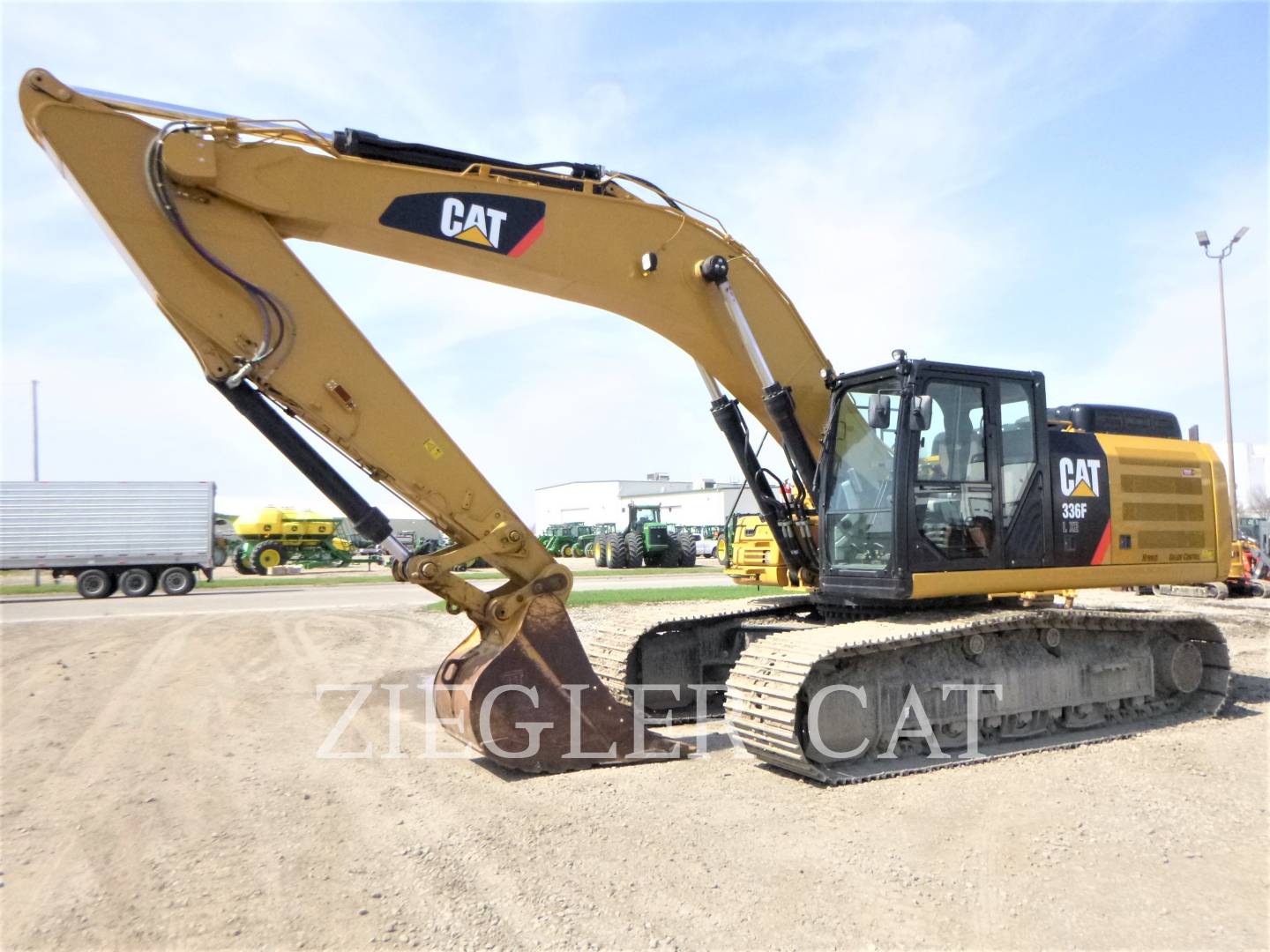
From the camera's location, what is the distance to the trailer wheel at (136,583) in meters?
25.8

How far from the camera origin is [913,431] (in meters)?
6.86

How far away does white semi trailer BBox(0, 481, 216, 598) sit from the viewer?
82.7 feet

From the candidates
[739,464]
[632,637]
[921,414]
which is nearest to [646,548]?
[632,637]

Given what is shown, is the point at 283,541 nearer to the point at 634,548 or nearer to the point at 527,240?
the point at 634,548

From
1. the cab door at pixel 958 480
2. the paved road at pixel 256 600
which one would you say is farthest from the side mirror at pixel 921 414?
the paved road at pixel 256 600

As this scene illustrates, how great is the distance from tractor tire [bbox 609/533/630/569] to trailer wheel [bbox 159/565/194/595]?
16.0 m

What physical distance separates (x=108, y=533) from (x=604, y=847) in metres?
25.3

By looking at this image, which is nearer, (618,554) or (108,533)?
(108,533)

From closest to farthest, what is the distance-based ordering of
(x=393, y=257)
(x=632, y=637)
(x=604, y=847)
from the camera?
(x=604, y=847), (x=393, y=257), (x=632, y=637)

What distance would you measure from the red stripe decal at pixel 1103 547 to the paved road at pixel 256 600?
1073 cm

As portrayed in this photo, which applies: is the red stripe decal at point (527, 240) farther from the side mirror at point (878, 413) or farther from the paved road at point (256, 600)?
the paved road at point (256, 600)

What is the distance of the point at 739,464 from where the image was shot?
7883mm

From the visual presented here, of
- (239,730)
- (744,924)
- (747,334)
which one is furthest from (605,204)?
(239,730)

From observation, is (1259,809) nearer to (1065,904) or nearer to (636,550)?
(1065,904)
